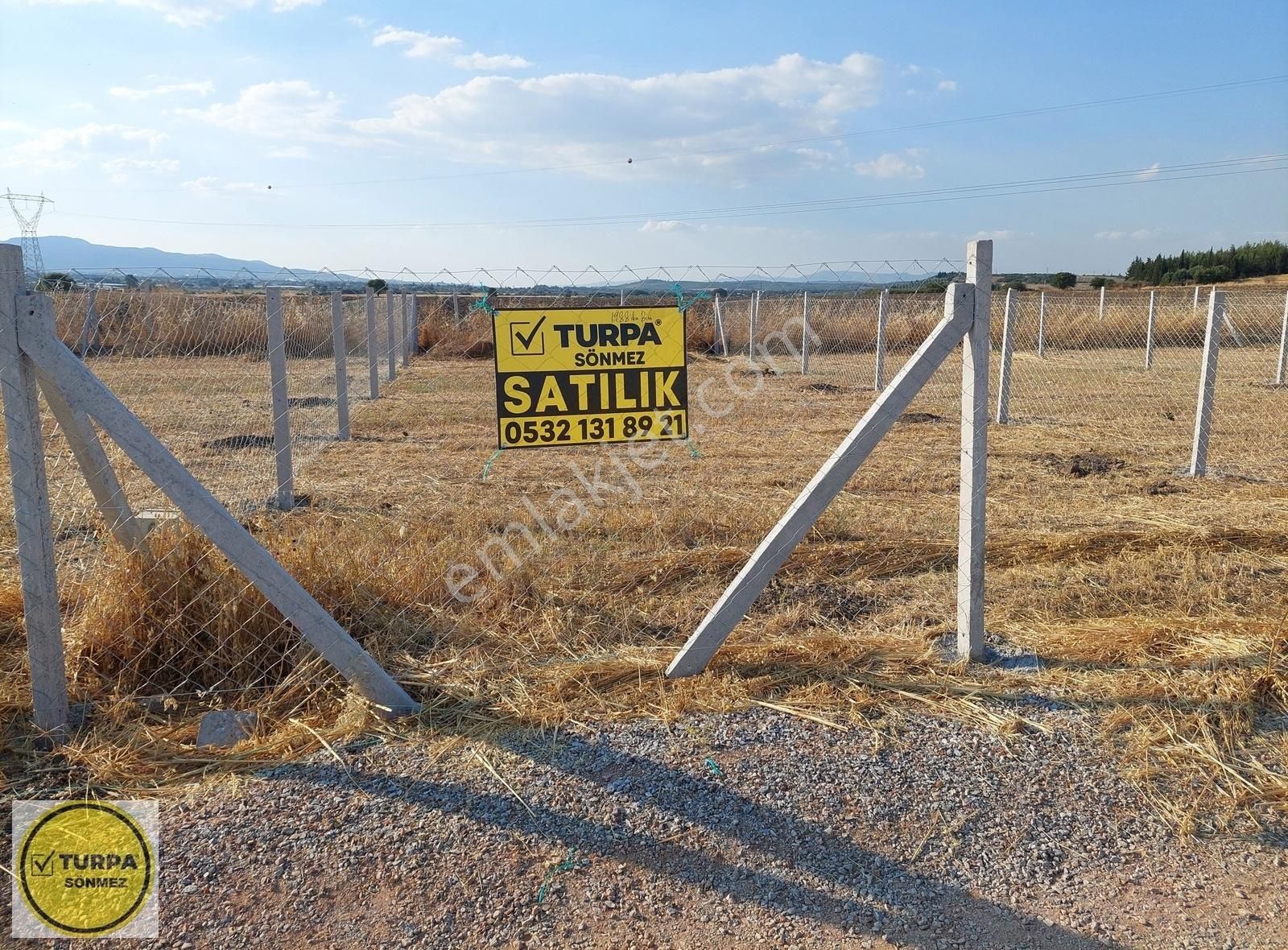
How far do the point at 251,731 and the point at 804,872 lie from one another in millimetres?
2110

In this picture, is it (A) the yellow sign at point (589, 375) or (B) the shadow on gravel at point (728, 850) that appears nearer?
(B) the shadow on gravel at point (728, 850)

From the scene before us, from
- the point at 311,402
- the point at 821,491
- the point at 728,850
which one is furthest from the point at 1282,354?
the point at 728,850

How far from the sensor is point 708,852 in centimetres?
278

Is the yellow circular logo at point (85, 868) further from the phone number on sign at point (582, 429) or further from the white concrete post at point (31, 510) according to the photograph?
the phone number on sign at point (582, 429)

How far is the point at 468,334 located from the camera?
21828 millimetres

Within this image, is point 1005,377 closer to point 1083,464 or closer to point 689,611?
point 1083,464

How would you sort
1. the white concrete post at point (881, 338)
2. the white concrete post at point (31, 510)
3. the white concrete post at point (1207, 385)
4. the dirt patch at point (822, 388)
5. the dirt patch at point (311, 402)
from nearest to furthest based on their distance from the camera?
the white concrete post at point (31, 510)
the white concrete post at point (1207, 385)
the dirt patch at point (311, 402)
the white concrete post at point (881, 338)
the dirt patch at point (822, 388)

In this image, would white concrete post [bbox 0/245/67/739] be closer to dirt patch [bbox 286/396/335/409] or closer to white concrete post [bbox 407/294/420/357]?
dirt patch [bbox 286/396/335/409]

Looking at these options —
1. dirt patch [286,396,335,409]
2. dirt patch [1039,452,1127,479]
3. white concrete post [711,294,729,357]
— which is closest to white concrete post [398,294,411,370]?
dirt patch [286,396,335,409]

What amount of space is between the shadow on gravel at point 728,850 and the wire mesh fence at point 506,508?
0.52 m

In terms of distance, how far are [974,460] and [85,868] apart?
3537 millimetres

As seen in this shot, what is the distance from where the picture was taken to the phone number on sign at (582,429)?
4.21 metres

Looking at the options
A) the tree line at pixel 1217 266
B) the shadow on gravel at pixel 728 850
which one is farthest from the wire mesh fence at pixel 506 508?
the tree line at pixel 1217 266

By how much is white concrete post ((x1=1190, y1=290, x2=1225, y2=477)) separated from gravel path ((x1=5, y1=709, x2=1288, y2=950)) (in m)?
6.36
